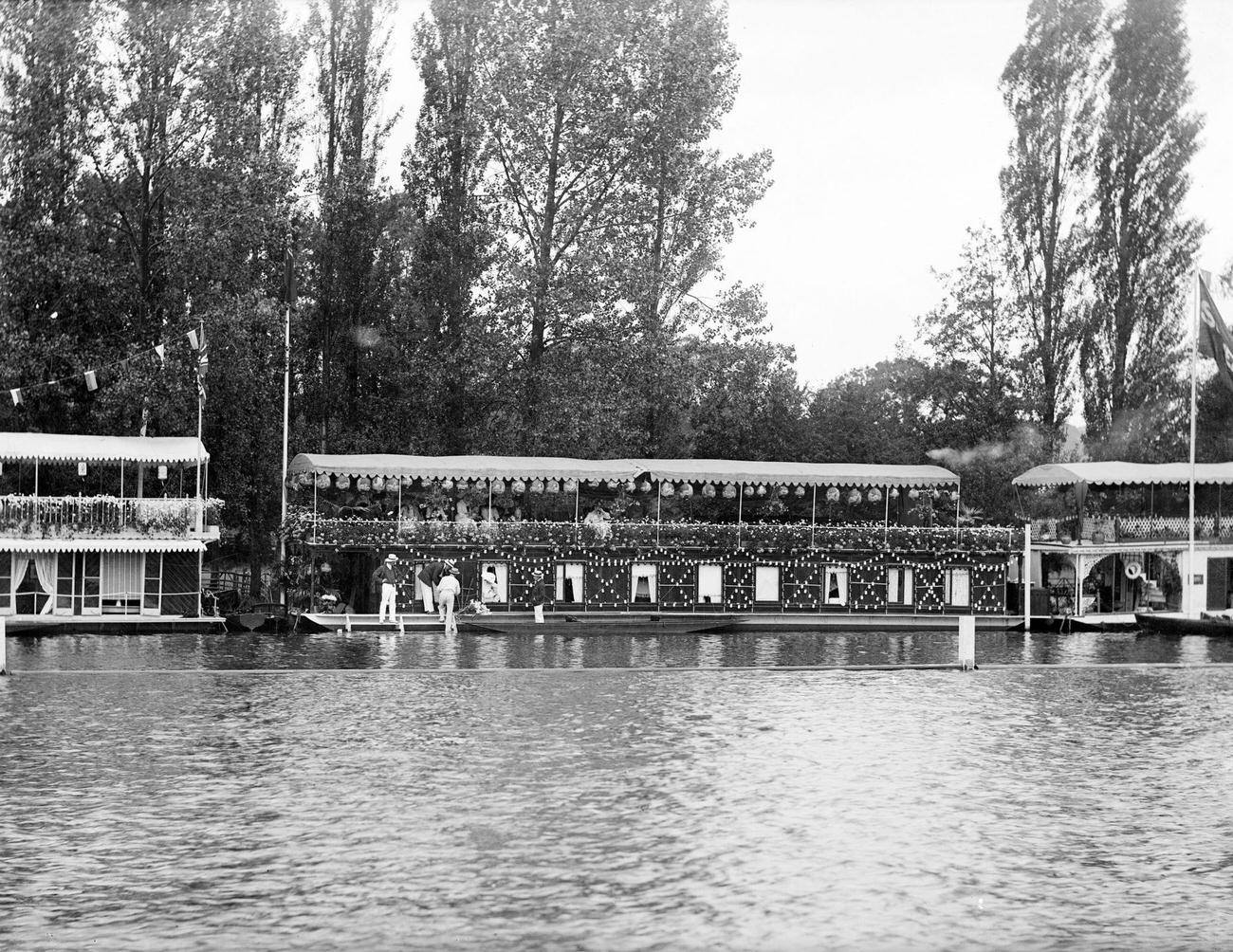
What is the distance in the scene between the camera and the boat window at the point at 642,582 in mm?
51281

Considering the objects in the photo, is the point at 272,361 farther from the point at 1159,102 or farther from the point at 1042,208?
the point at 1159,102

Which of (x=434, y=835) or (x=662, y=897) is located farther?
(x=434, y=835)

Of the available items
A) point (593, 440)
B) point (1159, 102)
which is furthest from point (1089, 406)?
point (593, 440)

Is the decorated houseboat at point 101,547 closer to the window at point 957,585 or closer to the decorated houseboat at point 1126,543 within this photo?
the window at point 957,585

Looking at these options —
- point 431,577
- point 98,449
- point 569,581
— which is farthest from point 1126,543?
point 98,449

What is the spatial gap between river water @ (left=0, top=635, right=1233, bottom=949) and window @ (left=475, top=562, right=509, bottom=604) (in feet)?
48.0

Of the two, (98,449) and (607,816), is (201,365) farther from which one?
(607,816)

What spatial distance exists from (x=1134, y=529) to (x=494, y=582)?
876 inches

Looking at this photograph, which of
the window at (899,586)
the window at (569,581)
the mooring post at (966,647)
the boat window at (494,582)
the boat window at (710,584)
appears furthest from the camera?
the window at (899,586)

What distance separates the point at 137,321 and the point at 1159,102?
3966 centimetres

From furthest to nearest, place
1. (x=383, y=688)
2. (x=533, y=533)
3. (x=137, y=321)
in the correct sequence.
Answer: (x=137, y=321) → (x=533, y=533) → (x=383, y=688)

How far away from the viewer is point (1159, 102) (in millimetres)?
62312

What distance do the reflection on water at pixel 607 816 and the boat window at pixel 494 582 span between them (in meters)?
16.5

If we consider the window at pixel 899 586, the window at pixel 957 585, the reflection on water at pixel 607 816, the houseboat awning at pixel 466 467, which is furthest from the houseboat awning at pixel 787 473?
the reflection on water at pixel 607 816
